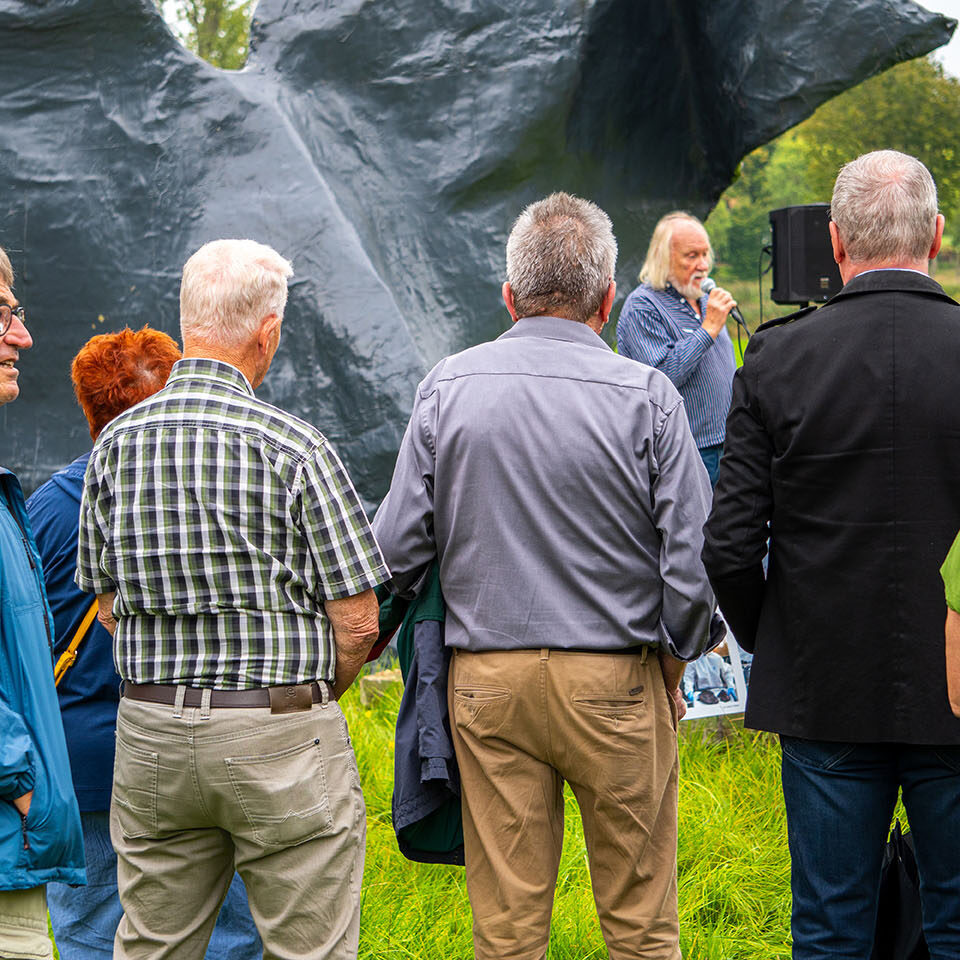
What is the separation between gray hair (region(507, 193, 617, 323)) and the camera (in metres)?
2.16

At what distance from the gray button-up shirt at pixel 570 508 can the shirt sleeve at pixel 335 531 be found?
0.69ft

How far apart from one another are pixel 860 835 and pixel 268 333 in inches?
51.6

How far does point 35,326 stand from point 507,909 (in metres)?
3.44

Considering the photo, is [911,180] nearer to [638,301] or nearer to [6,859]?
[6,859]

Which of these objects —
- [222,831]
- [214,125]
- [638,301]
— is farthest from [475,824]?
[214,125]

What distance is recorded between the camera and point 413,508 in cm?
218

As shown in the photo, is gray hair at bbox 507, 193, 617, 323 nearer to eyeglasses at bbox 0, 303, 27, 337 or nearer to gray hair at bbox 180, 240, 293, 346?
gray hair at bbox 180, 240, 293, 346

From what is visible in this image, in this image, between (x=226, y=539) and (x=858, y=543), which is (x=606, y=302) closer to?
(x=858, y=543)

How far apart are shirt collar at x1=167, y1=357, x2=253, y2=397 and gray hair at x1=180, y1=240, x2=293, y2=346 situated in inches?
1.5

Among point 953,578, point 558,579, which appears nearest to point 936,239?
point 953,578

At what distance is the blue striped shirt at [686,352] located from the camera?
3838mm

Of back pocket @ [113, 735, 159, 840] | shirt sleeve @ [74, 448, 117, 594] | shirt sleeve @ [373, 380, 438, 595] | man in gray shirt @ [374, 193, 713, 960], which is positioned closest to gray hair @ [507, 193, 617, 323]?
man in gray shirt @ [374, 193, 713, 960]

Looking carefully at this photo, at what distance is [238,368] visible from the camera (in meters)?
2.03

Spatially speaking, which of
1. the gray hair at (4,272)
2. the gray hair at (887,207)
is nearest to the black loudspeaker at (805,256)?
the gray hair at (887,207)
